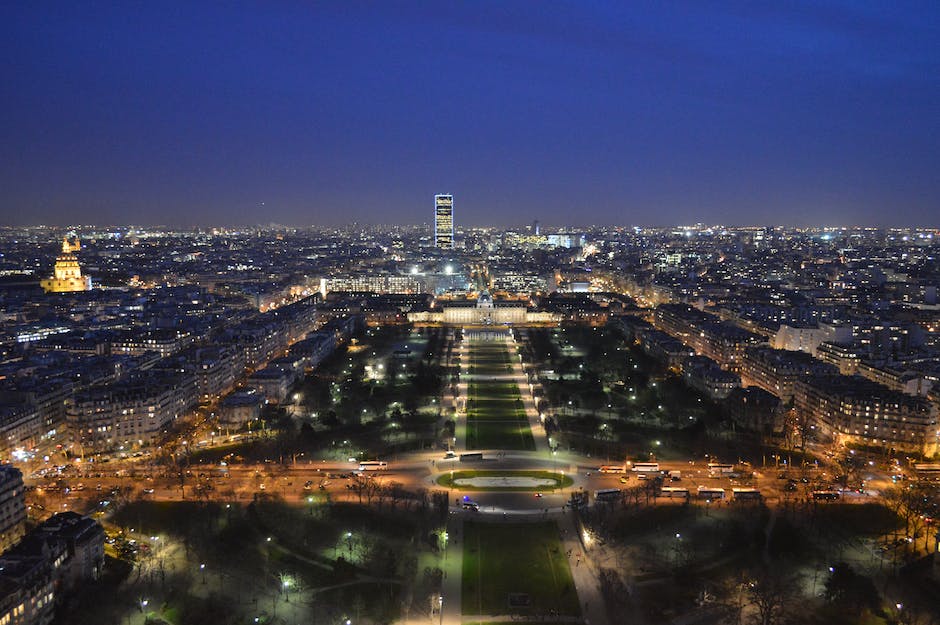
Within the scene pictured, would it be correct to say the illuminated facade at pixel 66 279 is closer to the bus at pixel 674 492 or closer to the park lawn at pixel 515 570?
the park lawn at pixel 515 570

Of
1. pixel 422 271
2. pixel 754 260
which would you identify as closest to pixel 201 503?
pixel 422 271

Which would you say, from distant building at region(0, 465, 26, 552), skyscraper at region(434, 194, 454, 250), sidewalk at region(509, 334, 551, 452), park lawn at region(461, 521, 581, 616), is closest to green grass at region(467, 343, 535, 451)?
sidewalk at region(509, 334, 551, 452)

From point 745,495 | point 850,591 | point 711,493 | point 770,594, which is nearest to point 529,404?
point 711,493

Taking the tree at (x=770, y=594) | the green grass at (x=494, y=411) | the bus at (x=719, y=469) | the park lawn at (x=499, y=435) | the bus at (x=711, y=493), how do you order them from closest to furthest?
the tree at (x=770, y=594)
the bus at (x=711, y=493)
the bus at (x=719, y=469)
the park lawn at (x=499, y=435)
the green grass at (x=494, y=411)

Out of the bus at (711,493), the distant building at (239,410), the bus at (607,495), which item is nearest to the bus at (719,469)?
the bus at (711,493)

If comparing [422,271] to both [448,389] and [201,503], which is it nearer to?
[448,389]

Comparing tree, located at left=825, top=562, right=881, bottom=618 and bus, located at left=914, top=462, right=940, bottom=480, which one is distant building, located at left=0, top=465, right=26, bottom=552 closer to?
tree, located at left=825, top=562, right=881, bottom=618

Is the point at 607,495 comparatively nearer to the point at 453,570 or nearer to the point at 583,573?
the point at 583,573
